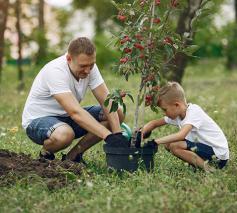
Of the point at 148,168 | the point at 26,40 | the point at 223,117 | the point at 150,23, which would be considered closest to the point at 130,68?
the point at 150,23

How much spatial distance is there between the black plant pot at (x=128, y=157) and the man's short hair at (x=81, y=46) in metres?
0.92

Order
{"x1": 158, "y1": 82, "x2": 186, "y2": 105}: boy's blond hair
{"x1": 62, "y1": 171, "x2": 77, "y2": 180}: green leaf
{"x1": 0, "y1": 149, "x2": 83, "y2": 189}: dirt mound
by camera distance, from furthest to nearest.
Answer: {"x1": 158, "y1": 82, "x2": 186, "y2": 105}: boy's blond hair
{"x1": 62, "y1": 171, "x2": 77, "y2": 180}: green leaf
{"x1": 0, "y1": 149, "x2": 83, "y2": 189}: dirt mound

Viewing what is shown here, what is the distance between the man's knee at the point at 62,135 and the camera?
6961 mm

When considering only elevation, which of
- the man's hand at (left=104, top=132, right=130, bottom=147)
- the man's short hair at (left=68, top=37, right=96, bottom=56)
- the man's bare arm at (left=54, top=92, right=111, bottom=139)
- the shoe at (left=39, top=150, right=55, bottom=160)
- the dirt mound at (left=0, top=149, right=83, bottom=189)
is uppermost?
the man's short hair at (left=68, top=37, right=96, bottom=56)

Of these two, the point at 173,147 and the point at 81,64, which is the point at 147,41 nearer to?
the point at 81,64

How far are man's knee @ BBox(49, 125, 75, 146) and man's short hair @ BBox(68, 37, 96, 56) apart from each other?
735 millimetres

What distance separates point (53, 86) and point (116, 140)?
0.94 meters

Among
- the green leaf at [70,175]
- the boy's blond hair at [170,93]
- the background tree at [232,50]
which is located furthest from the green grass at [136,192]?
the background tree at [232,50]

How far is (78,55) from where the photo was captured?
676 centimetres

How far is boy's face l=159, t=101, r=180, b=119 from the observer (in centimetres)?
673

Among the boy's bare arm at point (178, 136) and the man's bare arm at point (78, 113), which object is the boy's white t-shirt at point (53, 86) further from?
the boy's bare arm at point (178, 136)

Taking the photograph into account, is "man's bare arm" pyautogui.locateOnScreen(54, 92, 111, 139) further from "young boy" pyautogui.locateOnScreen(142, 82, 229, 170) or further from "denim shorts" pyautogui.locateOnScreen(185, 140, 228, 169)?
"denim shorts" pyautogui.locateOnScreen(185, 140, 228, 169)

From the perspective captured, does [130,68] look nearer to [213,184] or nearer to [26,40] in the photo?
[213,184]

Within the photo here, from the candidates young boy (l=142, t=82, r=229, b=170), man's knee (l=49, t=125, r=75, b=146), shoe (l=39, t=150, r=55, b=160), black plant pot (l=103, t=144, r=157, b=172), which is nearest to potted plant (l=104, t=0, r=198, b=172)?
black plant pot (l=103, t=144, r=157, b=172)
